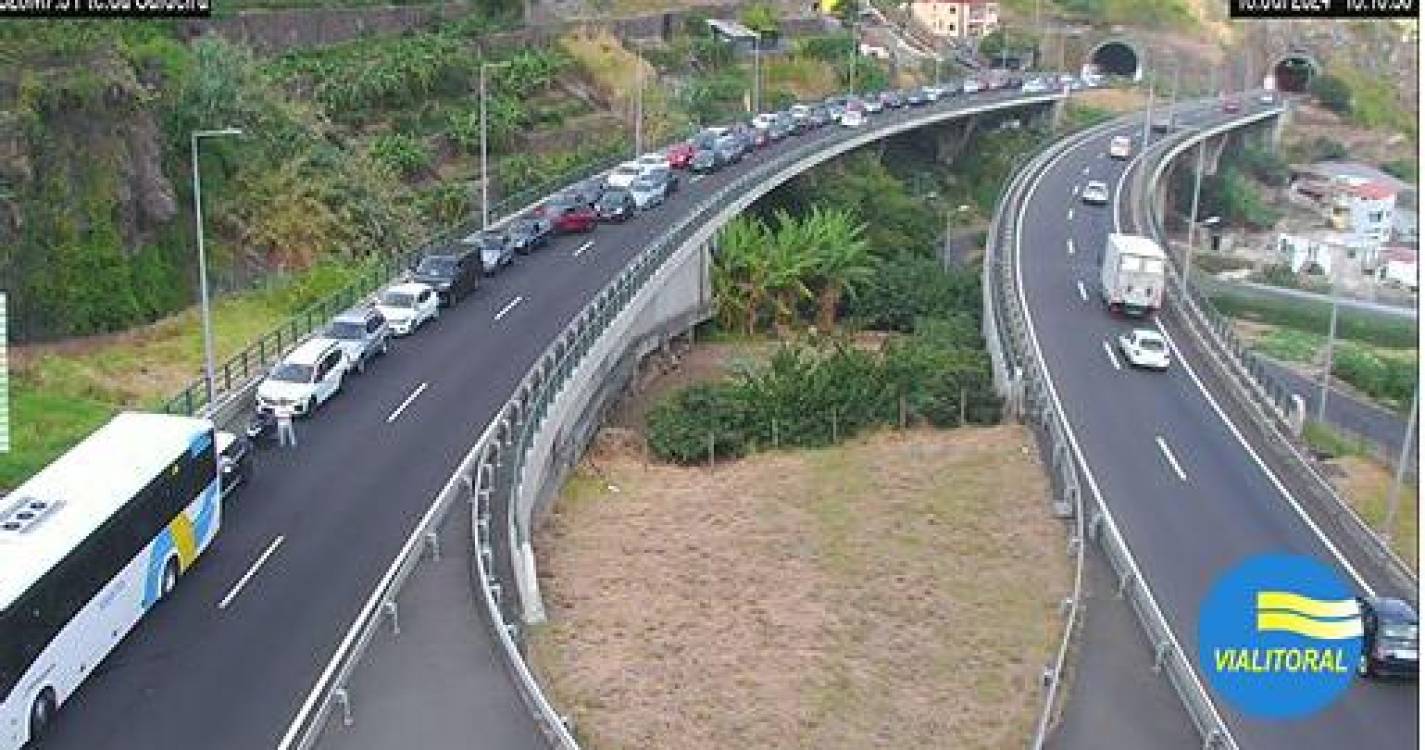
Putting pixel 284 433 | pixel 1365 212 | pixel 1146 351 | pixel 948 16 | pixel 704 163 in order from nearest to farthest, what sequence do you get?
pixel 284 433 < pixel 1146 351 < pixel 704 163 < pixel 1365 212 < pixel 948 16

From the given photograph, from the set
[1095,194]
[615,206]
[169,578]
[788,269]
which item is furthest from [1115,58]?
[169,578]

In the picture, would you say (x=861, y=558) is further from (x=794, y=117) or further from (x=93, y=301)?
(x=794, y=117)

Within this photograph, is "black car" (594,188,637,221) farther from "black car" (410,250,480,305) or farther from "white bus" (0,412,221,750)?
"white bus" (0,412,221,750)

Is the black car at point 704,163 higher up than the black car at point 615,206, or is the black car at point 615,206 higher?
the black car at point 704,163

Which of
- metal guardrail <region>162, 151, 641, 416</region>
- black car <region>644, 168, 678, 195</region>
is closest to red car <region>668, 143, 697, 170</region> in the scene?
black car <region>644, 168, 678, 195</region>

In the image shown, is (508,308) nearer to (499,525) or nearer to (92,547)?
(499,525)

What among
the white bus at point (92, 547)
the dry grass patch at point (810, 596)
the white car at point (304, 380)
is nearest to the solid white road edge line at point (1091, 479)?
the dry grass patch at point (810, 596)

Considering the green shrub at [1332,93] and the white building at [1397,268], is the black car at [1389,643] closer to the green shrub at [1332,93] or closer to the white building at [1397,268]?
the white building at [1397,268]
